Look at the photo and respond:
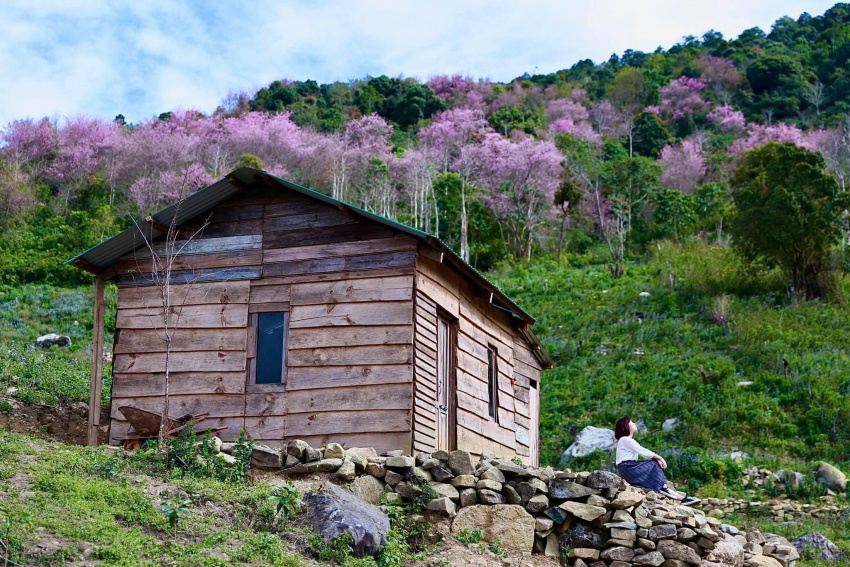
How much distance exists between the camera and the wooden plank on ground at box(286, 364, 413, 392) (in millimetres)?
13508

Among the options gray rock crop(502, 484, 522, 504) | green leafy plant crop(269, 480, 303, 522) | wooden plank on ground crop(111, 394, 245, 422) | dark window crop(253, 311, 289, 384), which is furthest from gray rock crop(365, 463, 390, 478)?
wooden plank on ground crop(111, 394, 245, 422)

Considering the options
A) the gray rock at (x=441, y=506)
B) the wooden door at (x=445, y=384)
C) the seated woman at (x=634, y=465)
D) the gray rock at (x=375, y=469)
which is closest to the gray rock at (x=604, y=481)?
the seated woman at (x=634, y=465)

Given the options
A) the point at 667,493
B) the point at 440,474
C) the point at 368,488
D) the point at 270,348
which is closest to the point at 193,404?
the point at 270,348

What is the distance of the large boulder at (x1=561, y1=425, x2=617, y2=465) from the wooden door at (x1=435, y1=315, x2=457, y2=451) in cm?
964

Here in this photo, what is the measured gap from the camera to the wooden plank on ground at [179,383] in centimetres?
1429

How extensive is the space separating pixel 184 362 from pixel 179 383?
32 centimetres

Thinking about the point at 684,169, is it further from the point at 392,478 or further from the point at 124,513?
the point at 124,513

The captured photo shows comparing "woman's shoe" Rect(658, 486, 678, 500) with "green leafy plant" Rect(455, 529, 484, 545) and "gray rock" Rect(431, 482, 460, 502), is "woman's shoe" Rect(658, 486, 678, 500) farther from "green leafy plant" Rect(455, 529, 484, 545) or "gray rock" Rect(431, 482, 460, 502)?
"gray rock" Rect(431, 482, 460, 502)

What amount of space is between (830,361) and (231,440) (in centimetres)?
1949

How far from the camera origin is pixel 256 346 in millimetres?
14484

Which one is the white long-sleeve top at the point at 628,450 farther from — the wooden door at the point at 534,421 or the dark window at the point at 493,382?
the wooden door at the point at 534,421

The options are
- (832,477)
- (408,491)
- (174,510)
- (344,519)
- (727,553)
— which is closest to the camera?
(174,510)

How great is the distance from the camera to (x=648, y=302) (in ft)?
112

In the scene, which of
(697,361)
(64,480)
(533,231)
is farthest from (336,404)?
(533,231)
